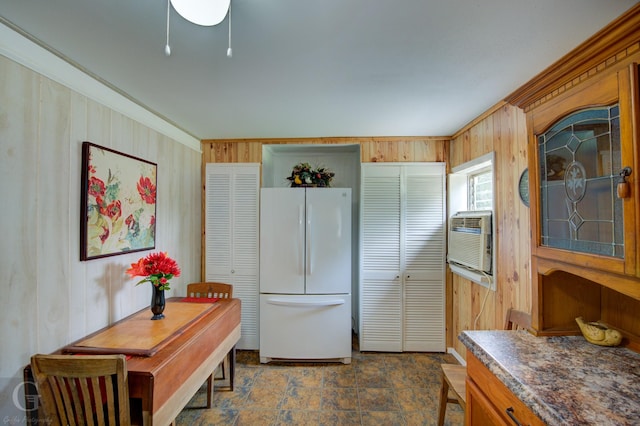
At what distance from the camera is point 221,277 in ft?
9.31

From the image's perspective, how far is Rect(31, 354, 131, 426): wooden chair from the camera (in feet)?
3.60

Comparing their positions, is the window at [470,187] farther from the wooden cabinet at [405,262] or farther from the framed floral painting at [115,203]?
the framed floral painting at [115,203]

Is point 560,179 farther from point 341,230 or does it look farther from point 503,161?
point 341,230

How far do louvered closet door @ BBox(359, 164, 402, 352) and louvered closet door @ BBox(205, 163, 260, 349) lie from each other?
47.7 inches

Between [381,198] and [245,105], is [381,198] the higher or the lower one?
the lower one

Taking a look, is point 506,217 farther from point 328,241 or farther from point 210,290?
point 210,290

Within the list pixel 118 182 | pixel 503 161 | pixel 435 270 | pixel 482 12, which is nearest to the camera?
pixel 482 12

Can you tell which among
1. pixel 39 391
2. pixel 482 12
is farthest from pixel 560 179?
pixel 39 391

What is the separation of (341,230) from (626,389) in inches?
78.1

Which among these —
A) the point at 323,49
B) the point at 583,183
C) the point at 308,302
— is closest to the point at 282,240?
the point at 308,302

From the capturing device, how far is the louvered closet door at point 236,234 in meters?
2.81

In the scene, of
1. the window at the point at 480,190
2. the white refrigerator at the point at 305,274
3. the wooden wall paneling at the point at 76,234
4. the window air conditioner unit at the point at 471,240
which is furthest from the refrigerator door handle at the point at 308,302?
the window at the point at 480,190

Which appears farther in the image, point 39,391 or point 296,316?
point 296,316

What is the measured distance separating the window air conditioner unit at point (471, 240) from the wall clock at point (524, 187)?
0.35 meters
